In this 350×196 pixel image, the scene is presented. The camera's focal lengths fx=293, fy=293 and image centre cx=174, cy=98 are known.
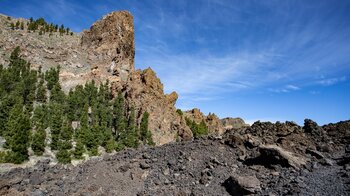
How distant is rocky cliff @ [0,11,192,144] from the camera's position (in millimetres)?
81062

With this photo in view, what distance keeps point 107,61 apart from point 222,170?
99628mm

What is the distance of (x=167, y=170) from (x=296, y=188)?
906 centimetres

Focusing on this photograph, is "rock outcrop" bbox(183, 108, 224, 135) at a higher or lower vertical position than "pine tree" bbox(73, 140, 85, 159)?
higher

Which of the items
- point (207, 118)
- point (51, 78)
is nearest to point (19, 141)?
point (51, 78)

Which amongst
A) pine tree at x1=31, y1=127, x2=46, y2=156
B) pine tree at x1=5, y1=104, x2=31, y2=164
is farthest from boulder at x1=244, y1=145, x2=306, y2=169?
pine tree at x1=31, y1=127, x2=46, y2=156

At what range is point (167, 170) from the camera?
2108 cm

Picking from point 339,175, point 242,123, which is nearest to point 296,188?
point 339,175

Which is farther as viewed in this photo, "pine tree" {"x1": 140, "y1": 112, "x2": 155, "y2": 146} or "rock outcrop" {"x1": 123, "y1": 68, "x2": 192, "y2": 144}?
"rock outcrop" {"x1": 123, "y1": 68, "x2": 192, "y2": 144}

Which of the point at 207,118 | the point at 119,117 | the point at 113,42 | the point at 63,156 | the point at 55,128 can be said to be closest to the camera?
the point at 63,156

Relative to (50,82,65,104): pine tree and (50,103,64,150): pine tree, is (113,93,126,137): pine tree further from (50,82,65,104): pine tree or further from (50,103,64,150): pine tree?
(50,103,64,150): pine tree

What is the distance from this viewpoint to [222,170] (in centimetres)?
1934

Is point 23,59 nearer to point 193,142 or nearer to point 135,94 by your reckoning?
point 135,94

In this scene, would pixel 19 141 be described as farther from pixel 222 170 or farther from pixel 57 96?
pixel 222 170

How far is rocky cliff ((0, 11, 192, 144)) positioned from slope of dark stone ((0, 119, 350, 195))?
2044 inches
